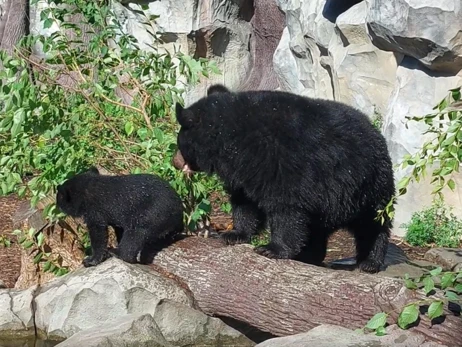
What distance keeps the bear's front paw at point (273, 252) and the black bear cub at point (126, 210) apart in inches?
27.0

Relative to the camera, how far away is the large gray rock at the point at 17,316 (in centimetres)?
631

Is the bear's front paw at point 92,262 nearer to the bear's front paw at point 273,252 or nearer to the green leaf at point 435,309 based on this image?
the bear's front paw at point 273,252

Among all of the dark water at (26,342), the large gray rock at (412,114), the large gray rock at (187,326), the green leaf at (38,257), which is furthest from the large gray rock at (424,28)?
the dark water at (26,342)

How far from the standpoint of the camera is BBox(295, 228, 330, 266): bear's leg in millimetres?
6406

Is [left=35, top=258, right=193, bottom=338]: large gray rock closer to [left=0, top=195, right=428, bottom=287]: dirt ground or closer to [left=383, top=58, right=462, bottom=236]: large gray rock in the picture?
[left=0, top=195, right=428, bottom=287]: dirt ground

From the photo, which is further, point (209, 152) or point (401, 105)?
point (401, 105)

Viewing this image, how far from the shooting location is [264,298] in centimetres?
544

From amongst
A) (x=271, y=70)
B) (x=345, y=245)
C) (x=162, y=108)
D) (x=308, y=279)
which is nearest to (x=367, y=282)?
(x=308, y=279)

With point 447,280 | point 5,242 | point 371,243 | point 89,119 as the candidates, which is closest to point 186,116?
point 89,119

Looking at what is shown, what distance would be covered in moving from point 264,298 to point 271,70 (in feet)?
31.1

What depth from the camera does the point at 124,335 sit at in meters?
5.33

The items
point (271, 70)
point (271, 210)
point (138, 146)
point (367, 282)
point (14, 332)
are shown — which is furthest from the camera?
point (271, 70)

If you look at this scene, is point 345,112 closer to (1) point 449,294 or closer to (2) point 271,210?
(2) point 271,210

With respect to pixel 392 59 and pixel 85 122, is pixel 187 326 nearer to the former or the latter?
pixel 85 122
